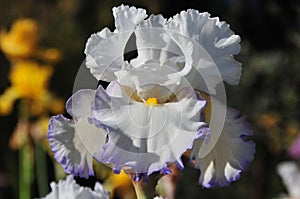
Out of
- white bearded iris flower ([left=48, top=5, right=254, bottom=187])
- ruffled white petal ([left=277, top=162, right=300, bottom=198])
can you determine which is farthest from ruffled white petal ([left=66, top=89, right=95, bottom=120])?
ruffled white petal ([left=277, top=162, right=300, bottom=198])

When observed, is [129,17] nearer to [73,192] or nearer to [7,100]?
[73,192]

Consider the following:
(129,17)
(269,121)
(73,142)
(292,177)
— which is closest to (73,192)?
(73,142)

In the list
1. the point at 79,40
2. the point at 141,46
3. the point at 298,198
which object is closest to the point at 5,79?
the point at 79,40

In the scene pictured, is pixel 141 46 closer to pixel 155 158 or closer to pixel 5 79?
pixel 155 158

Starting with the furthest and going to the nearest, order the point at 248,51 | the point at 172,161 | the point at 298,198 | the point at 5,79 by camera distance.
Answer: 1. the point at 5,79
2. the point at 248,51
3. the point at 298,198
4. the point at 172,161

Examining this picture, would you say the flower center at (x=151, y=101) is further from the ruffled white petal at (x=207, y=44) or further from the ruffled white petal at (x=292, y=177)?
the ruffled white petal at (x=292, y=177)

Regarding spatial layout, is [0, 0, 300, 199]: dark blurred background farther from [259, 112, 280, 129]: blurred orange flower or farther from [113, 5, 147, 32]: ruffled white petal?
[113, 5, 147, 32]: ruffled white petal

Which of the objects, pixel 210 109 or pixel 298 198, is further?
pixel 298 198
